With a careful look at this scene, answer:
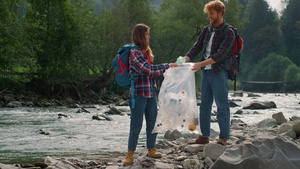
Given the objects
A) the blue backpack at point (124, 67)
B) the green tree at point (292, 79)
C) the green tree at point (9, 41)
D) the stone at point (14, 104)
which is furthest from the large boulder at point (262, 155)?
the green tree at point (292, 79)

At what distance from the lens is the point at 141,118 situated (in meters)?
4.59

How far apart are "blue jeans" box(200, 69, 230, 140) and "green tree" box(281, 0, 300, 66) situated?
76060mm

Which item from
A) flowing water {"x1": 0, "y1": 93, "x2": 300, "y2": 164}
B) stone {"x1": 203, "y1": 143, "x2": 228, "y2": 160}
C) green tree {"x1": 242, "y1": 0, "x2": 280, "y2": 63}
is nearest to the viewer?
stone {"x1": 203, "y1": 143, "x2": 228, "y2": 160}

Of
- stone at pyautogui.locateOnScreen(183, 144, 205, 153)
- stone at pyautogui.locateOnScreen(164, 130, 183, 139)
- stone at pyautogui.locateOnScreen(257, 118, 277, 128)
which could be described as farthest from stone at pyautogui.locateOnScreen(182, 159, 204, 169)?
stone at pyautogui.locateOnScreen(257, 118, 277, 128)

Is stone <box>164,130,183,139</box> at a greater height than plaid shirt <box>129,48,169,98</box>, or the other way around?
plaid shirt <box>129,48,169,98</box>

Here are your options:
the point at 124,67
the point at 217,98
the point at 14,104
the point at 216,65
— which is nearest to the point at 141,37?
the point at 124,67

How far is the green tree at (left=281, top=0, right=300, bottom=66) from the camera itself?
75562 millimetres

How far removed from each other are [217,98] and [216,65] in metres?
0.45

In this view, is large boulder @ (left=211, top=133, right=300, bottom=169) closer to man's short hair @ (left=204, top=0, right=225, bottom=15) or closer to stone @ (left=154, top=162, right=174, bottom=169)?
stone @ (left=154, top=162, right=174, bottom=169)

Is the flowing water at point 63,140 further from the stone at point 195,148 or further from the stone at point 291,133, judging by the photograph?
the stone at point 291,133

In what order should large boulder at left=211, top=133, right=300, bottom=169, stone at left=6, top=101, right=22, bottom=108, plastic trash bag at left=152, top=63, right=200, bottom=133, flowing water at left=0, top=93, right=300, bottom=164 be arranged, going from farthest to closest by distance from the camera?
stone at left=6, top=101, right=22, bottom=108 → flowing water at left=0, top=93, right=300, bottom=164 → plastic trash bag at left=152, top=63, right=200, bottom=133 → large boulder at left=211, top=133, right=300, bottom=169

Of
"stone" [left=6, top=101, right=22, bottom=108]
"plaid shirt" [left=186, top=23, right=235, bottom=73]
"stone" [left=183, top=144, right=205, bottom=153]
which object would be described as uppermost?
"plaid shirt" [left=186, top=23, right=235, bottom=73]

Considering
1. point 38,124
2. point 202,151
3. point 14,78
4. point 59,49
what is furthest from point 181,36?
point 202,151

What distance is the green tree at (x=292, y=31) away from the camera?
7556cm
